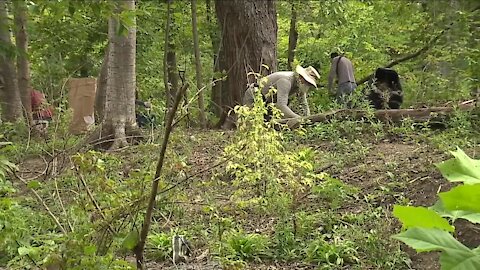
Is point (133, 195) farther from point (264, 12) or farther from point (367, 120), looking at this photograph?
point (264, 12)

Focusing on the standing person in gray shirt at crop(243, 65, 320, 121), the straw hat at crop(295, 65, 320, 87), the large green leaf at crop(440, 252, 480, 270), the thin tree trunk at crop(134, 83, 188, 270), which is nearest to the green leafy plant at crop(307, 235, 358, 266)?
the thin tree trunk at crop(134, 83, 188, 270)

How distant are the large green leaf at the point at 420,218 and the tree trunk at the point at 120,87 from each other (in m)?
7.04

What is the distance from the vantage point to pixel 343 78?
11.3 metres

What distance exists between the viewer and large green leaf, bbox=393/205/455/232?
890 millimetres

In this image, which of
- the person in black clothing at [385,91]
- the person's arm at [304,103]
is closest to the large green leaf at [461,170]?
the person's arm at [304,103]

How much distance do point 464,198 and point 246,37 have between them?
30.7 feet

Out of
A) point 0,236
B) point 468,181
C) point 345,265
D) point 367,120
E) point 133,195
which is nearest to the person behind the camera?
point 468,181

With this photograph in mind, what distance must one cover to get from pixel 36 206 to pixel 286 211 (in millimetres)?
2030

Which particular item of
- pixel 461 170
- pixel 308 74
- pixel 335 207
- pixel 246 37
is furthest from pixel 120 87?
pixel 461 170

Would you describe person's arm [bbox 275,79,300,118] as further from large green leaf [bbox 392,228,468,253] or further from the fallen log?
large green leaf [bbox 392,228,468,253]

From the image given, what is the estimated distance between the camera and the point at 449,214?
937 millimetres

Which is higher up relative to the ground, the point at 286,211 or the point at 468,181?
the point at 468,181

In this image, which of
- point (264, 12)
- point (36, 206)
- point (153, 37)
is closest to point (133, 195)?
point (36, 206)

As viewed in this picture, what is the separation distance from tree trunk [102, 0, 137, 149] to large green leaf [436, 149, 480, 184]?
7008 mm
